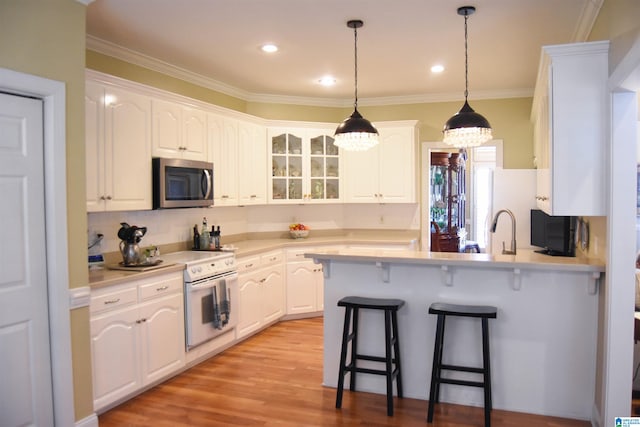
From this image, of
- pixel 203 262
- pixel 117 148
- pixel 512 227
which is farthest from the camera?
pixel 512 227

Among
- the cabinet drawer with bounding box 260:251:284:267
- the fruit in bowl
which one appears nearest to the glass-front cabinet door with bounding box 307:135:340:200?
the fruit in bowl

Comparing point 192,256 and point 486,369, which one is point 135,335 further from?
point 486,369

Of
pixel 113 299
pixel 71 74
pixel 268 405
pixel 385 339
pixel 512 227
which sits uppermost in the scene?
pixel 71 74

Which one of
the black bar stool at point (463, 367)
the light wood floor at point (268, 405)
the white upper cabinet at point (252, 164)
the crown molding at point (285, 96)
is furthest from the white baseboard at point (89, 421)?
the crown molding at point (285, 96)

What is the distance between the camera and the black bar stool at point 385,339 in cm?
332

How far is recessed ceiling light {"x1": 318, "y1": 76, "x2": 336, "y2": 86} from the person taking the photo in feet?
17.5

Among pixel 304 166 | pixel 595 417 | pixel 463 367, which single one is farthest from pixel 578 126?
pixel 304 166

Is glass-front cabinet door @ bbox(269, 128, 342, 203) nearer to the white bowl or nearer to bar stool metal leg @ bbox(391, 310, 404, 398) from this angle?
the white bowl

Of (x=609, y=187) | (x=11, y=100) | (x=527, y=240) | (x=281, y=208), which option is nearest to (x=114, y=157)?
(x=11, y=100)

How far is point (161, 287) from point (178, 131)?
1.40m

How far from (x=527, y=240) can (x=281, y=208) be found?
2905 millimetres

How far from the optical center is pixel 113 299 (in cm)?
335

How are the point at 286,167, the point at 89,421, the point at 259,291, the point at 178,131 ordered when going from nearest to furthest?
the point at 89,421 → the point at 178,131 → the point at 259,291 → the point at 286,167

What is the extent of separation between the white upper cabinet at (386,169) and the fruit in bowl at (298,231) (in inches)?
25.7
